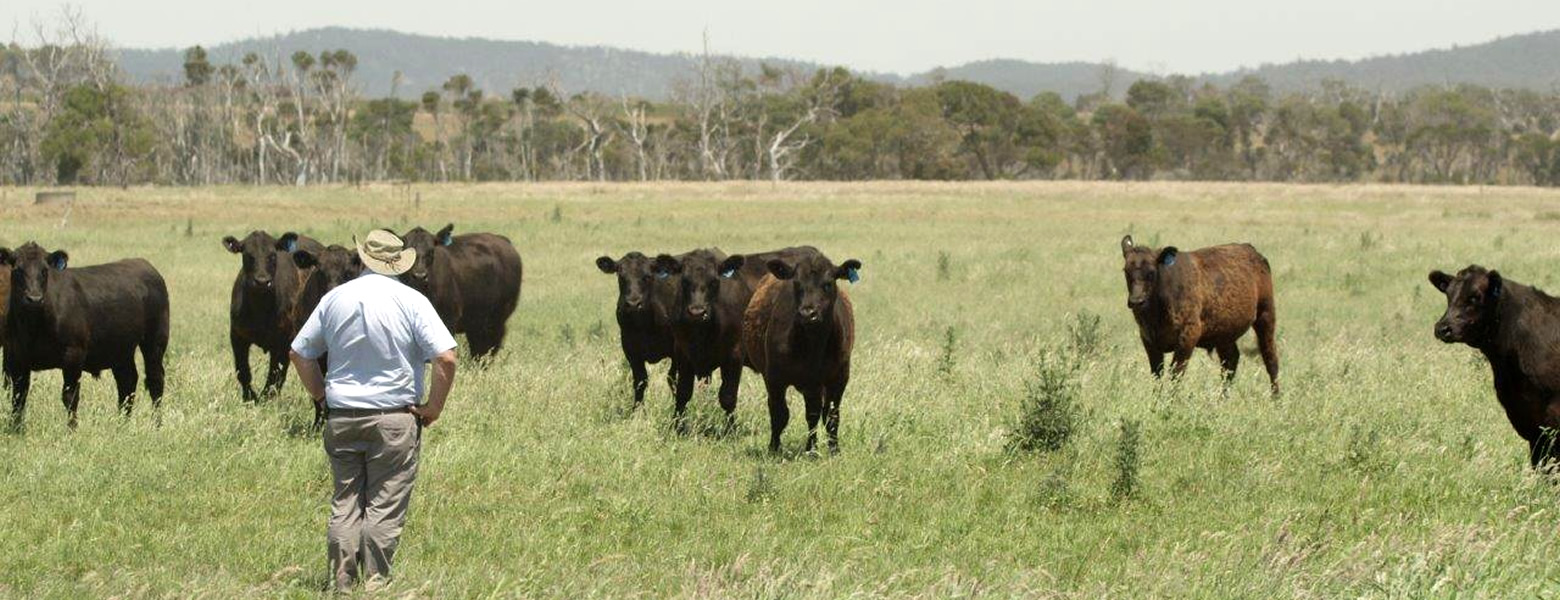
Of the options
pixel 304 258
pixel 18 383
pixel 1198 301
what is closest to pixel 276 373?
pixel 304 258

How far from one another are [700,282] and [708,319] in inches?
15.6

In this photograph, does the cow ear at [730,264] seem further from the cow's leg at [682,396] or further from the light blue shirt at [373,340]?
the light blue shirt at [373,340]

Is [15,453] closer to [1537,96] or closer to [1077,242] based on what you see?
[1077,242]

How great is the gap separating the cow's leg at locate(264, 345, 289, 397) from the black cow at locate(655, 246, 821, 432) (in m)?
3.52

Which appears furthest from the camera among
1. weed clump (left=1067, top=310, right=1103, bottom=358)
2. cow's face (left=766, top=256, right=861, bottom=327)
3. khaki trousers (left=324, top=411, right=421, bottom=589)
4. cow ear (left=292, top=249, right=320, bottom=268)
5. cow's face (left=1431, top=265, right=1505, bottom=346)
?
weed clump (left=1067, top=310, right=1103, bottom=358)

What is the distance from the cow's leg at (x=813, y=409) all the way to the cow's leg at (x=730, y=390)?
1.02 metres

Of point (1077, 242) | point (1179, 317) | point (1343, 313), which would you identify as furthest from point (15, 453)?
point (1077, 242)

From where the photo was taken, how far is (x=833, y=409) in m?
10.6

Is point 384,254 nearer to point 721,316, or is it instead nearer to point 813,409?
point 813,409

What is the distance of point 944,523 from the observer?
27.8 ft

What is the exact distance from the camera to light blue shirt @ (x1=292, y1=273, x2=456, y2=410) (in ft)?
22.5

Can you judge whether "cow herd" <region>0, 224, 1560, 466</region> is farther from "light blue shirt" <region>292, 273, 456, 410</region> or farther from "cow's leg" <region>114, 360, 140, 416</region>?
"light blue shirt" <region>292, 273, 456, 410</region>

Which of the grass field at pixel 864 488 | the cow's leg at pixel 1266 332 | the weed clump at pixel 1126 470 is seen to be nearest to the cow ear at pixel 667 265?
the grass field at pixel 864 488

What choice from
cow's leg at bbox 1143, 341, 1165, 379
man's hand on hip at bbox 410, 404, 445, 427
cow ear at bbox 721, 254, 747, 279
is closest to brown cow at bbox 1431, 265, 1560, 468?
cow's leg at bbox 1143, 341, 1165, 379
